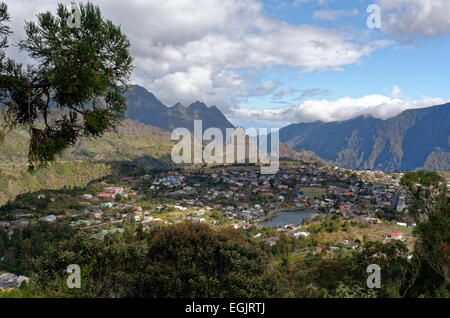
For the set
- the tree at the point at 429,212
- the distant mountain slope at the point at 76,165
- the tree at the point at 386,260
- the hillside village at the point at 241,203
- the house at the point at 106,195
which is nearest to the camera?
the tree at the point at 429,212

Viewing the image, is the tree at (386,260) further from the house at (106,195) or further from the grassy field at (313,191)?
the grassy field at (313,191)

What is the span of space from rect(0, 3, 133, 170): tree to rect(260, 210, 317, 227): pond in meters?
65.1

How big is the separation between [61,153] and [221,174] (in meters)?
112

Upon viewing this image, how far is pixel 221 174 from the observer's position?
117 metres

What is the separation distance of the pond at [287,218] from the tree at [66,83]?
214 ft

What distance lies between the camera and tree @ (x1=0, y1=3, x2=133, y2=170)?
12.9 ft

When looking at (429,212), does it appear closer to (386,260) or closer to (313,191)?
(386,260)

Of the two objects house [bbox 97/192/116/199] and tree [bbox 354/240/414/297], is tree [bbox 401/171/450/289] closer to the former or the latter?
tree [bbox 354/240/414/297]

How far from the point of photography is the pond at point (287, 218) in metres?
70.2

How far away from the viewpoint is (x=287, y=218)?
75.6 m

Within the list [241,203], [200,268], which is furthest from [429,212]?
[241,203]

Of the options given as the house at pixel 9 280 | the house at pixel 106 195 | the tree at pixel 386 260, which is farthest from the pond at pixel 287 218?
the tree at pixel 386 260

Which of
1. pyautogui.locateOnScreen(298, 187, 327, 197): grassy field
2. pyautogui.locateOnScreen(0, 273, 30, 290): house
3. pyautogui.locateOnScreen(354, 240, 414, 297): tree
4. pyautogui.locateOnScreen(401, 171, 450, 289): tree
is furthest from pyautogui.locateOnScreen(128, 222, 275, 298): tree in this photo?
pyautogui.locateOnScreen(298, 187, 327, 197): grassy field

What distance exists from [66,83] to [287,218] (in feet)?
246
